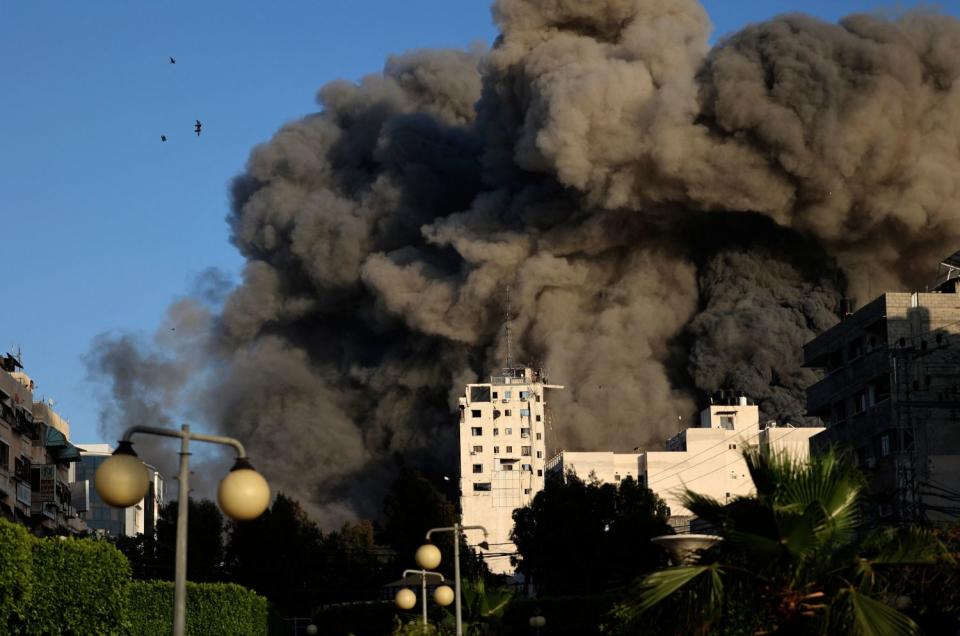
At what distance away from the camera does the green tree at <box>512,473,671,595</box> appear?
5772 centimetres

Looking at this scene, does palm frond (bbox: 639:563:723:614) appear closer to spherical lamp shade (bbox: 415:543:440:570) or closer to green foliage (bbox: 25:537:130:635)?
spherical lamp shade (bbox: 415:543:440:570)

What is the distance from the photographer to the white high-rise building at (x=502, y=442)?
94.5m

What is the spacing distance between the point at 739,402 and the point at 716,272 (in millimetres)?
6733

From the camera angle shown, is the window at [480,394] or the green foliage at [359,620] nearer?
the green foliage at [359,620]

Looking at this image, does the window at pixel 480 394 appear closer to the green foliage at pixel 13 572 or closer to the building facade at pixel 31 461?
the building facade at pixel 31 461

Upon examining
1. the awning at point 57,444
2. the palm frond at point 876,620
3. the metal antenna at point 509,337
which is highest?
the metal antenna at point 509,337

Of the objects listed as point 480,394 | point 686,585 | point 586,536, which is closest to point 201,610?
point 586,536

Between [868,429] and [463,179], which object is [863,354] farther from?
[463,179]

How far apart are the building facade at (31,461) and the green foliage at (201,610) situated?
9622 millimetres

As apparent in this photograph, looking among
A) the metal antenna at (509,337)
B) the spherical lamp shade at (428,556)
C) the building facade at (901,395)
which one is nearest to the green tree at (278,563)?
the building facade at (901,395)

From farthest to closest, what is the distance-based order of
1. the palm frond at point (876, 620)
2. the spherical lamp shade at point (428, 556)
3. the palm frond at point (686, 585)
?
the spherical lamp shade at point (428, 556), the palm frond at point (686, 585), the palm frond at point (876, 620)

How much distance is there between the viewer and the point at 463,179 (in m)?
94.4

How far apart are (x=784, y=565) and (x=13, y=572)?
1405 centimetres

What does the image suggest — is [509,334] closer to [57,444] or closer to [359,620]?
[57,444]
